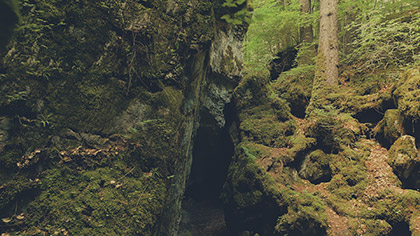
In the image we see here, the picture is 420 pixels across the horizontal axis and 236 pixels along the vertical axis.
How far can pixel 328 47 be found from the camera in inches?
331

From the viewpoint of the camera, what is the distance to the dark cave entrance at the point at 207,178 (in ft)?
29.4

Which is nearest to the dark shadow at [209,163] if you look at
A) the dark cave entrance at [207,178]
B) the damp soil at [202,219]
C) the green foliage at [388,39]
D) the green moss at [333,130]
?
the dark cave entrance at [207,178]

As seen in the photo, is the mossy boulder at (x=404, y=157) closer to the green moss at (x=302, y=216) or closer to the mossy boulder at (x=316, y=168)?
the mossy boulder at (x=316, y=168)

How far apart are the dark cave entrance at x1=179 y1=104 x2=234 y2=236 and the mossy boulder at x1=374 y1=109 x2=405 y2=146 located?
5.05 meters

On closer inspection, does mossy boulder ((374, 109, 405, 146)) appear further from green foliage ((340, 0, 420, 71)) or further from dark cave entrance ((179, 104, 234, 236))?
dark cave entrance ((179, 104, 234, 236))

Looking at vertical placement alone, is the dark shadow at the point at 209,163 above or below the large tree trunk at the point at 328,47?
below

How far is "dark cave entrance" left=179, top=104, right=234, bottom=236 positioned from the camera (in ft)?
29.4

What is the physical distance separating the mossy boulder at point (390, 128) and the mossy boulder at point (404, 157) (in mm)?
259

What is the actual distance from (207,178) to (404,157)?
26.8 ft

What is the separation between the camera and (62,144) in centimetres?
329

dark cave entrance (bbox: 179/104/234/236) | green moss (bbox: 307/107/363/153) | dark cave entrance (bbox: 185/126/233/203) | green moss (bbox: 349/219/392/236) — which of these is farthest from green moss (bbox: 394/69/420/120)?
dark cave entrance (bbox: 185/126/233/203)

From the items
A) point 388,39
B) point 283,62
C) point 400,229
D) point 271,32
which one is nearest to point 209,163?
point 283,62

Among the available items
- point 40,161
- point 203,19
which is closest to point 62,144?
point 40,161

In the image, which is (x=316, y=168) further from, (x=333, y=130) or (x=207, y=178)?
(x=207, y=178)
